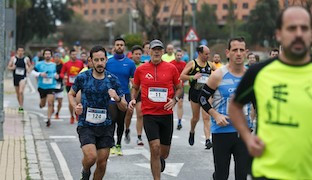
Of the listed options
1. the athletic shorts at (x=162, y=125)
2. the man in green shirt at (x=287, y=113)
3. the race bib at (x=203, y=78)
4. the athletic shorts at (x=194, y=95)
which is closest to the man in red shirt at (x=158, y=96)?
the athletic shorts at (x=162, y=125)

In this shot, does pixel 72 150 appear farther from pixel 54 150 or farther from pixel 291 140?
pixel 291 140

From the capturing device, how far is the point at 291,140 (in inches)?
167

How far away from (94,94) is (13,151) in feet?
14.6

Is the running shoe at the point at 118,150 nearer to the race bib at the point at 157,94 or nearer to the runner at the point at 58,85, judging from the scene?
the race bib at the point at 157,94

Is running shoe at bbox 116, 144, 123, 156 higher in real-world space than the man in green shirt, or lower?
lower

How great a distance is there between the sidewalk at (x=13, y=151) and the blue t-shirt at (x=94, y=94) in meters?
1.97

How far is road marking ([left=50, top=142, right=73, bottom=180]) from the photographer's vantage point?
1031 cm

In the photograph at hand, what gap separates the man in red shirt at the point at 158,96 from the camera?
30.5ft

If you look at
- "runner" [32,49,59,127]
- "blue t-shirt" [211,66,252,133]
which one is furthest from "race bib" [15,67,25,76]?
"blue t-shirt" [211,66,252,133]

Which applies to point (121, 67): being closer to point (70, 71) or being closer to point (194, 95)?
point (194, 95)

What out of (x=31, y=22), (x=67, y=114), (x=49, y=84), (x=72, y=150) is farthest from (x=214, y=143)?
(x=31, y=22)

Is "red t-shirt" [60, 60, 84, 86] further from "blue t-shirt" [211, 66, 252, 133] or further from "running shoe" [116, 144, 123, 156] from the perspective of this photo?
"blue t-shirt" [211, 66, 252, 133]

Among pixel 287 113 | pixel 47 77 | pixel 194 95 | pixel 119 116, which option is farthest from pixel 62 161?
pixel 287 113

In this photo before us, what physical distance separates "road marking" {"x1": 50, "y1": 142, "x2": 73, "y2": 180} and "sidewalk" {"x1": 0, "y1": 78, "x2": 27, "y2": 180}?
571mm
